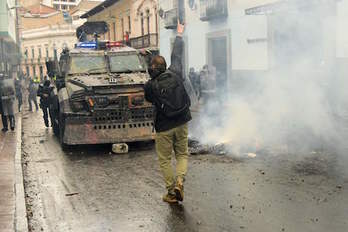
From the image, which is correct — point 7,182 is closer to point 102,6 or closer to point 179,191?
point 179,191

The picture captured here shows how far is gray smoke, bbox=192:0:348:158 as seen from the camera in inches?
376

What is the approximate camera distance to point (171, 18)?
2716 cm

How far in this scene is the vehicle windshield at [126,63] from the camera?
10511 mm

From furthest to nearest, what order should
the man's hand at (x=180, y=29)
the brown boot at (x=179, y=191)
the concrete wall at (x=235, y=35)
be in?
the man's hand at (x=180, y=29)
the concrete wall at (x=235, y=35)
the brown boot at (x=179, y=191)

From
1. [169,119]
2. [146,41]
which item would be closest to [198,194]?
[169,119]

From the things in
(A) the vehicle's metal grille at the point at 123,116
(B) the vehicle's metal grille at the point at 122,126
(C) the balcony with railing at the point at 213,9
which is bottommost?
(B) the vehicle's metal grille at the point at 122,126

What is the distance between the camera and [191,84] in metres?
21.0

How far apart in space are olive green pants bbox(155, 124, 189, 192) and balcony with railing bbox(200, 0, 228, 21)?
53.4ft

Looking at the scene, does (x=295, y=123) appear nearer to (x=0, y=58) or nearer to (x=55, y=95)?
(x=55, y=95)

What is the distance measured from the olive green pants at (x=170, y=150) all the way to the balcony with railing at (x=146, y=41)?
2656 cm

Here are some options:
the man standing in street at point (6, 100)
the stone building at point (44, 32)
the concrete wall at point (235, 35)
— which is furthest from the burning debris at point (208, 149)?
the stone building at point (44, 32)

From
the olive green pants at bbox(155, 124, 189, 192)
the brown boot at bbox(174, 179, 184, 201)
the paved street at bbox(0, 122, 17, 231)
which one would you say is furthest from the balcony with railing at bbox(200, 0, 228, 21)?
the brown boot at bbox(174, 179, 184, 201)

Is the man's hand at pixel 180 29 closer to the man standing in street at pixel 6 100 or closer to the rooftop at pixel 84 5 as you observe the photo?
the man standing in street at pixel 6 100

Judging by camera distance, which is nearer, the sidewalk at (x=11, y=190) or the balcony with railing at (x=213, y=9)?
the sidewalk at (x=11, y=190)
